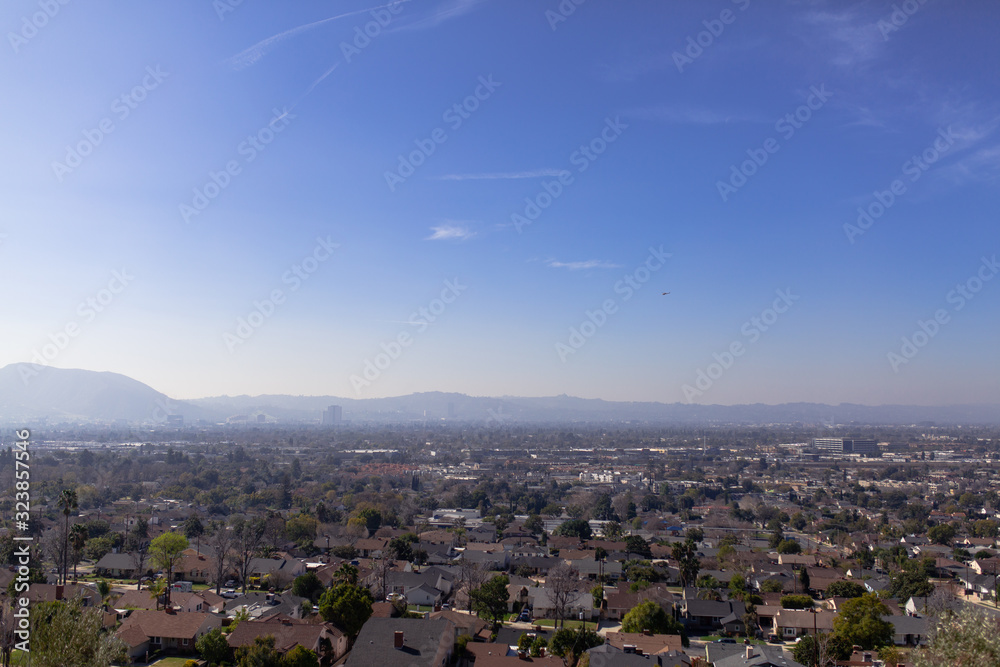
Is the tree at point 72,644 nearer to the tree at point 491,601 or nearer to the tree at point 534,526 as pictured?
the tree at point 491,601

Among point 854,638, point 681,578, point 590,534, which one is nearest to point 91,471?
point 590,534

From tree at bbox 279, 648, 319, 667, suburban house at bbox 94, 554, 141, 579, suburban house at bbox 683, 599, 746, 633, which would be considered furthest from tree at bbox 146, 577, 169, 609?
suburban house at bbox 683, 599, 746, 633

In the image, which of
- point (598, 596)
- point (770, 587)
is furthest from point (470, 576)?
point (770, 587)

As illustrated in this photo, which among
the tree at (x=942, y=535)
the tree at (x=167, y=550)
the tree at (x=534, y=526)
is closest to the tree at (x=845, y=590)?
the tree at (x=942, y=535)

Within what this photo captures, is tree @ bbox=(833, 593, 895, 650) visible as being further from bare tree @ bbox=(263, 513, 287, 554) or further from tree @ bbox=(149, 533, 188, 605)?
tree @ bbox=(149, 533, 188, 605)

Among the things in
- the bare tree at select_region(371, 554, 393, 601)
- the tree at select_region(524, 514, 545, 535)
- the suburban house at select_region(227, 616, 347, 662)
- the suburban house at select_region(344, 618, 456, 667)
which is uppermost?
the suburban house at select_region(344, 618, 456, 667)

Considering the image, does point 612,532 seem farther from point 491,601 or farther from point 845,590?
point 491,601
